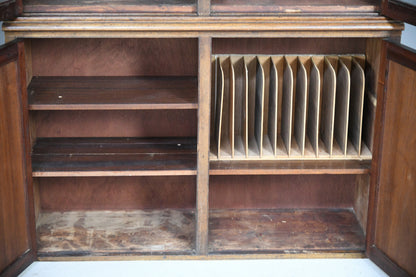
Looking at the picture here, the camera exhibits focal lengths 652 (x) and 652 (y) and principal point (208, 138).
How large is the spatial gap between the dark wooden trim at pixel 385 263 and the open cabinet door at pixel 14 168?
1.64 m

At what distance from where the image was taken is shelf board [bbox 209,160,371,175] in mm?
3119

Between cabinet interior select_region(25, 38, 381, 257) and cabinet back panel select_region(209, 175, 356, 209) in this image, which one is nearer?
cabinet interior select_region(25, 38, 381, 257)

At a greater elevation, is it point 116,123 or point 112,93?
point 112,93

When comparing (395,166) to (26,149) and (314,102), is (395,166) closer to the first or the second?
(314,102)

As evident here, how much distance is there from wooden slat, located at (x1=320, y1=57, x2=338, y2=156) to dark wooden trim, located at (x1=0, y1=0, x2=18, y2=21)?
149 centimetres

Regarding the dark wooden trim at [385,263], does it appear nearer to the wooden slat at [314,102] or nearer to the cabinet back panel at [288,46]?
the wooden slat at [314,102]

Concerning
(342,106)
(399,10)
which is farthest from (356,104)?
(399,10)

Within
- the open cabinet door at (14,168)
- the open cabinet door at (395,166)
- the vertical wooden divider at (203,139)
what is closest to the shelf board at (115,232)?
the vertical wooden divider at (203,139)

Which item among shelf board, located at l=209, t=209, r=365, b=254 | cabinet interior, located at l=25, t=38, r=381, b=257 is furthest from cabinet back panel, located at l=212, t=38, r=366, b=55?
shelf board, located at l=209, t=209, r=365, b=254

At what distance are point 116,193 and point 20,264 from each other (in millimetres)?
721

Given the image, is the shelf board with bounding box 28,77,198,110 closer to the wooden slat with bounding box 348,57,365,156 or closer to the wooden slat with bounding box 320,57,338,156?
the wooden slat with bounding box 320,57,338,156

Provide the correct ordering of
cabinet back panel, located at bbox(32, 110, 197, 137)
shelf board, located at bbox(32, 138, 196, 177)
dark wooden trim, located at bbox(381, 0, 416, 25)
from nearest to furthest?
dark wooden trim, located at bbox(381, 0, 416, 25), shelf board, located at bbox(32, 138, 196, 177), cabinet back panel, located at bbox(32, 110, 197, 137)

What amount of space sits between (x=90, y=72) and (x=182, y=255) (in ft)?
3.43

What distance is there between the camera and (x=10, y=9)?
276 cm
